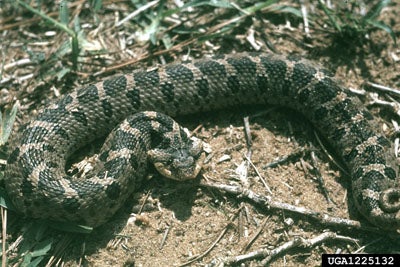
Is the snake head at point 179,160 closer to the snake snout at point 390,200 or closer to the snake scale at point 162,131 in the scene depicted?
the snake scale at point 162,131

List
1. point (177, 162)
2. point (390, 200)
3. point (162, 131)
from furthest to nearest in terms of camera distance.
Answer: point (162, 131), point (177, 162), point (390, 200)

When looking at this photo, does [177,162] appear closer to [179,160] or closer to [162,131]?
[179,160]

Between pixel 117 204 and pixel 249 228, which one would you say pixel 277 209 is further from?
pixel 117 204

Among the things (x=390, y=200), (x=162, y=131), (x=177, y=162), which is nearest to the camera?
(x=390, y=200)

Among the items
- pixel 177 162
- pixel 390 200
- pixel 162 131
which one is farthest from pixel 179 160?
pixel 390 200

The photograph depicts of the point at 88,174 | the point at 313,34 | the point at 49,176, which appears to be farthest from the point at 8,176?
the point at 313,34

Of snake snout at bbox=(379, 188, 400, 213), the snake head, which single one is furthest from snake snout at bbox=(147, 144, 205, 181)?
snake snout at bbox=(379, 188, 400, 213)
